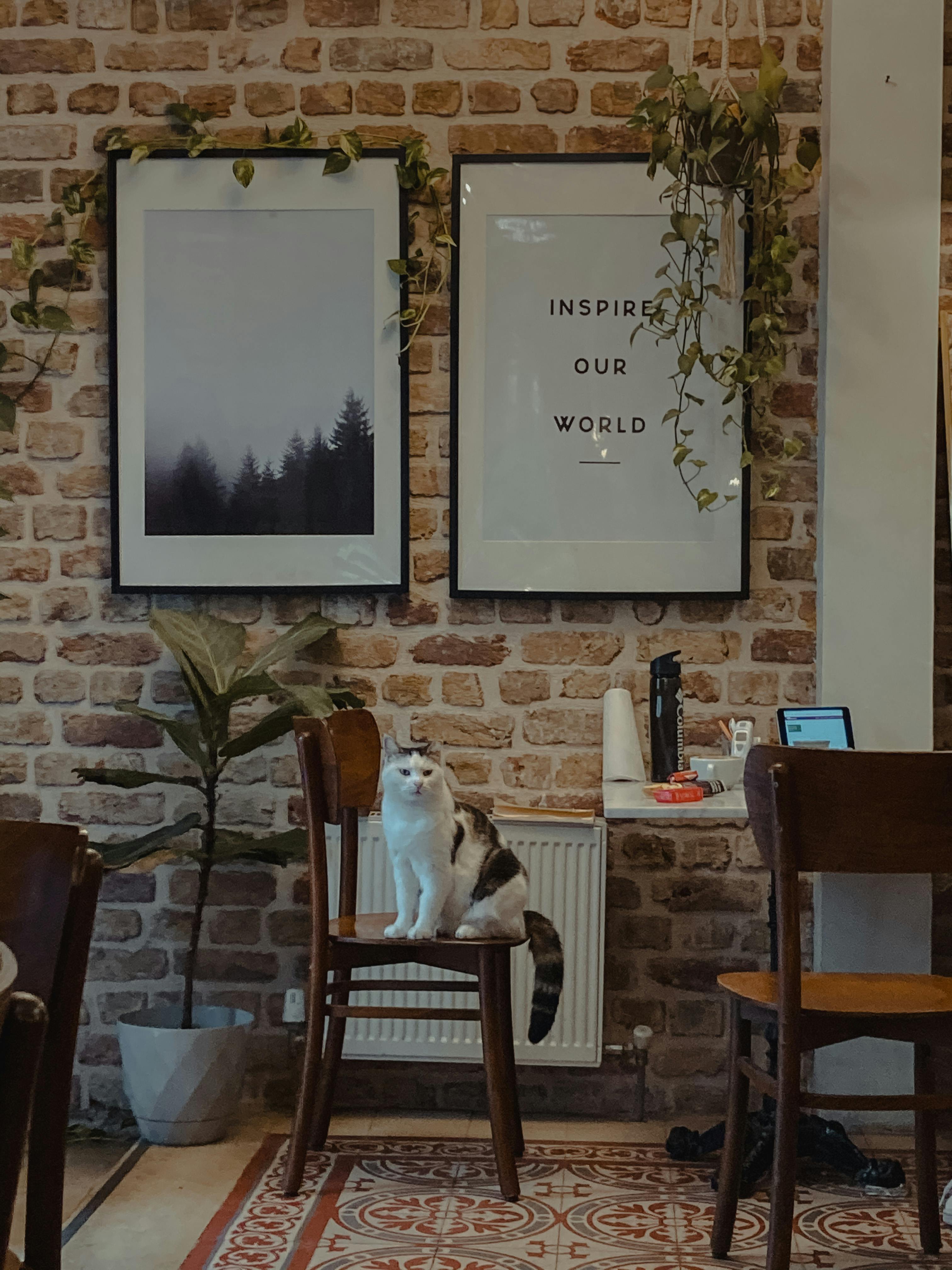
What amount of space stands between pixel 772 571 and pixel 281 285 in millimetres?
1513

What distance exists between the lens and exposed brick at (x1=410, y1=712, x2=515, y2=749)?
3479 millimetres

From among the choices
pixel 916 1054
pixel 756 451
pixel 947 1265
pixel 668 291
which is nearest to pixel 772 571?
pixel 756 451

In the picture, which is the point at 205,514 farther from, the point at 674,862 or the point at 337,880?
the point at 674,862

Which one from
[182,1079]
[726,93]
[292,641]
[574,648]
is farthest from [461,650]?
[726,93]

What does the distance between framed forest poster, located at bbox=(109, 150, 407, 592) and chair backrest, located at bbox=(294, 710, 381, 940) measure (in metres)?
0.58

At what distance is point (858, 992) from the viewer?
237 centimetres

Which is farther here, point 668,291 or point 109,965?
point 109,965

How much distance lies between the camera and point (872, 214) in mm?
3268

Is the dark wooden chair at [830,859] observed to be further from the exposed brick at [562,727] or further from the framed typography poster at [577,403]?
the framed typography poster at [577,403]

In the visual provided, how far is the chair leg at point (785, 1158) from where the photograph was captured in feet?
7.10

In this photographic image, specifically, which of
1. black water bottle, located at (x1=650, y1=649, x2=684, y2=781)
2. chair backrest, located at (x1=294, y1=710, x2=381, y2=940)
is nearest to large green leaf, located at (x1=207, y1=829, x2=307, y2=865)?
chair backrest, located at (x1=294, y1=710, x2=381, y2=940)

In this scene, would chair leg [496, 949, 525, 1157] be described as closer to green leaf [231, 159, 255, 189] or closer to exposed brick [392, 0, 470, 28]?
green leaf [231, 159, 255, 189]

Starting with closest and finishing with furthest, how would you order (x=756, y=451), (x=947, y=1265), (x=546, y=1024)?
(x=947, y=1265) < (x=546, y=1024) < (x=756, y=451)

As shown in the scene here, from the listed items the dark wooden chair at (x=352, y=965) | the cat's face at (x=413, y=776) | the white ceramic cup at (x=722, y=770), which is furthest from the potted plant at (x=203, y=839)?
the white ceramic cup at (x=722, y=770)
